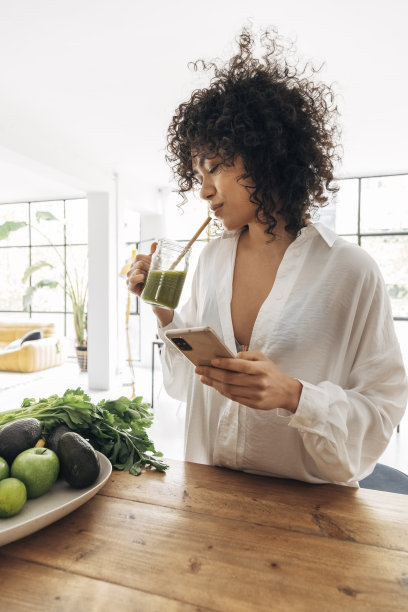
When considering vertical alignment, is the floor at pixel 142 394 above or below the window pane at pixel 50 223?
below

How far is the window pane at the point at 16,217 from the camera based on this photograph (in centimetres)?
911

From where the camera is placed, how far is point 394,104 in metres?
4.45

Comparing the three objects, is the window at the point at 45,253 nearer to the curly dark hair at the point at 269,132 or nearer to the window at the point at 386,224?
the window at the point at 386,224

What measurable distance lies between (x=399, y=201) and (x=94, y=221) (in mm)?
4763

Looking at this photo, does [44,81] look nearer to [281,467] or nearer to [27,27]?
[27,27]

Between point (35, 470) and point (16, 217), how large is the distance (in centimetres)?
939

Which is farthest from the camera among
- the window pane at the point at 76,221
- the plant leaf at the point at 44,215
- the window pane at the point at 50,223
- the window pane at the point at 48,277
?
the window pane at the point at 48,277

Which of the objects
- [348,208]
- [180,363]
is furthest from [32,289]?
[180,363]

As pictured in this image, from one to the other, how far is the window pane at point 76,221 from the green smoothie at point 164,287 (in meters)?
7.94

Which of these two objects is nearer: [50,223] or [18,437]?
[18,437]

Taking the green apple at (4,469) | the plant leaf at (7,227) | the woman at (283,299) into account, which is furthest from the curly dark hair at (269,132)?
the plant leaf at (7,227)

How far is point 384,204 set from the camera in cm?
711

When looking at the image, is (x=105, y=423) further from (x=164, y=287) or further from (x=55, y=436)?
(x=164, y=287)

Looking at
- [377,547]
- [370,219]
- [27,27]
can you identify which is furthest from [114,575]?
[370,219]
